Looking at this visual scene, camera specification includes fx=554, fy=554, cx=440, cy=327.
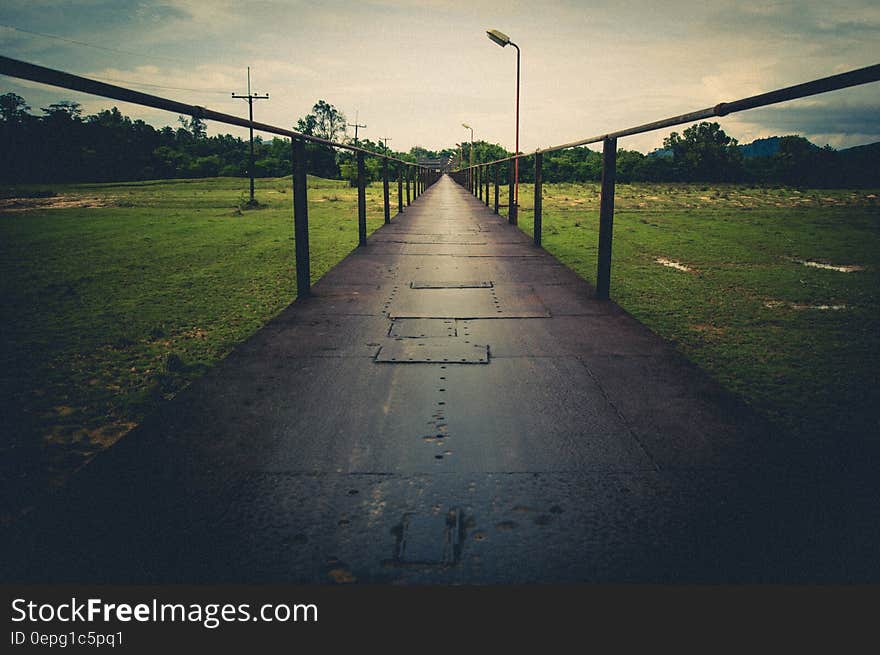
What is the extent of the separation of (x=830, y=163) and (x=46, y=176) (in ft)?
194

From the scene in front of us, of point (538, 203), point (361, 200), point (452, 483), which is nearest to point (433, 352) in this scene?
point (452, 483)

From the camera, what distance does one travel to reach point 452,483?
167 centimetres

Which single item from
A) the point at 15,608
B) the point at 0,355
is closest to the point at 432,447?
the point at 15,608

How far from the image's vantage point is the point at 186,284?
5762mm

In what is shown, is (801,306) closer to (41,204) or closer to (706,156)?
(41,204)

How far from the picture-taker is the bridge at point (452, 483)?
1303mm

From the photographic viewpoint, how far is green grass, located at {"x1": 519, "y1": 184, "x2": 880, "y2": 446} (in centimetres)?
262

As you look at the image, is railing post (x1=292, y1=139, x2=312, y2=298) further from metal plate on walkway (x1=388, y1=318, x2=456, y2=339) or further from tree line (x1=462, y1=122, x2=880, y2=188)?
tree line (x1=462, y1=122, x2=880, y2=188)

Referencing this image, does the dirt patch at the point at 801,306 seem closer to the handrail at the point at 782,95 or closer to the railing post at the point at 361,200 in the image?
the handrail at the point at 782,95

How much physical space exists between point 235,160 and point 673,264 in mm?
83041

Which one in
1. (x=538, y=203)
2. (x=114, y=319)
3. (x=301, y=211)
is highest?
(x=538, y=203)

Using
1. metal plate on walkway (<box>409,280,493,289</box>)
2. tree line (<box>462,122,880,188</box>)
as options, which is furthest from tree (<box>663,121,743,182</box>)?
metal plate on walkway (<box>409,280,493,289</box>)

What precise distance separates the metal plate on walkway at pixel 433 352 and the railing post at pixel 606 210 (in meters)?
1.59

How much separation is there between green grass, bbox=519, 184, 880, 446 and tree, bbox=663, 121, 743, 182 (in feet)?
166
